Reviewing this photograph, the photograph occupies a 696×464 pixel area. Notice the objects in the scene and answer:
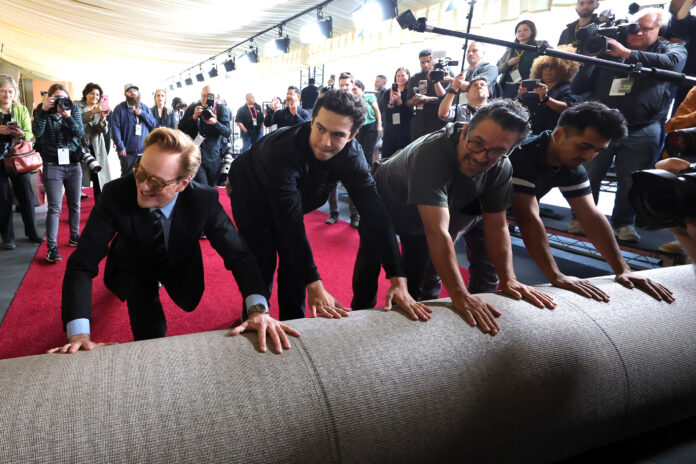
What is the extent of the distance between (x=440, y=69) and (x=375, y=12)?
2271mm

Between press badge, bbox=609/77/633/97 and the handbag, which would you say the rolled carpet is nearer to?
press badge, bbox=609/77/633/97

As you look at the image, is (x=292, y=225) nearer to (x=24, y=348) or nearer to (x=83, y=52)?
(x=24, y=348)

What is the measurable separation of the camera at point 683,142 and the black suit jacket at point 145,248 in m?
1.01

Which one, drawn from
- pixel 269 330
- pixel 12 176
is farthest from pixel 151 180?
pixel 12 176

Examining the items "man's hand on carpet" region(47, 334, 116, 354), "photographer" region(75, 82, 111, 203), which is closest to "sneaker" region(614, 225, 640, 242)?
"man's hand on carpet" region(47, 334, 116, 354)

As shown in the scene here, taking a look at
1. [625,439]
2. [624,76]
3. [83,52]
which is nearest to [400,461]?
[625,439]

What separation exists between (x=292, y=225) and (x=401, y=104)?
2700 millimetres

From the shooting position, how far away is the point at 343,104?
1.24m

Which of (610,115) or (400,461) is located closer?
(400,461)

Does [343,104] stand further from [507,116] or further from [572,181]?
[572,181]

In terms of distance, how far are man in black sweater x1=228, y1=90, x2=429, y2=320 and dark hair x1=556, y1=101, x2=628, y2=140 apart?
733 millimetres

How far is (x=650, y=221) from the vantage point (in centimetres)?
69

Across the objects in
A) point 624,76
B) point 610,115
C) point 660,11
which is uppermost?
point 660,11

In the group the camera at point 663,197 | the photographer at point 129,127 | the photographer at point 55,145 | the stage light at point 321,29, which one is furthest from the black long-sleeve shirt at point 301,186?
the stage light at point 321,29
